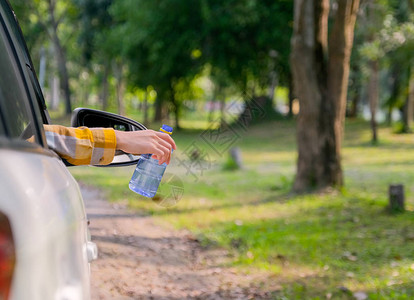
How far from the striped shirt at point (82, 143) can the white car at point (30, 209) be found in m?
0.15

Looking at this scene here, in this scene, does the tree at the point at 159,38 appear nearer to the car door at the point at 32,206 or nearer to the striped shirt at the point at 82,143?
the striped shirt at the point at 82,143

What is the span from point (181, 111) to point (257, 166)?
19052 mm

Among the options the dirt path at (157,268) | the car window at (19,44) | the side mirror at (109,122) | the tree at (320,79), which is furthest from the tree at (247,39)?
the car window at (19,44)

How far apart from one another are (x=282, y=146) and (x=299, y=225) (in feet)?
55.5

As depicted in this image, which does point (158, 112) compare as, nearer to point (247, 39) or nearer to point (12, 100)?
point (247, 39)

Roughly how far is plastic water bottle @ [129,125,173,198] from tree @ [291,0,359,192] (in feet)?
28.4

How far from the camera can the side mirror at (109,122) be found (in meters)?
2.31

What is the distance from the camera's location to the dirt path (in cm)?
570

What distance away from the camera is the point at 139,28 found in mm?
28062

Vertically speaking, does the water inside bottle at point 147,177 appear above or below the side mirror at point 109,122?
below

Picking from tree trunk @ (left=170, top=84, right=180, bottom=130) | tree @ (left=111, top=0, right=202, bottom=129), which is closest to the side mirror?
tree @ (left=111, top=0, right=202, bottom=129)

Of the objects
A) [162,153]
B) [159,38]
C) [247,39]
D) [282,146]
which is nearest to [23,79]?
[162,153]

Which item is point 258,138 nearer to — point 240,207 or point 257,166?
point 257,166

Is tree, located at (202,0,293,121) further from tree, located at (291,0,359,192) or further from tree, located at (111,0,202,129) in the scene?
tree, located at (291,0,359,192)
